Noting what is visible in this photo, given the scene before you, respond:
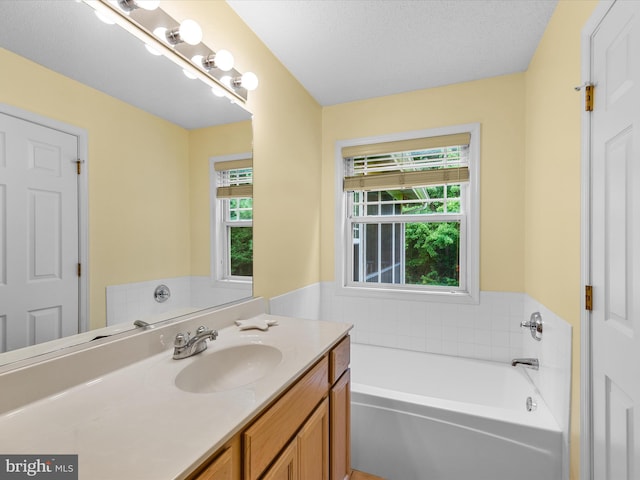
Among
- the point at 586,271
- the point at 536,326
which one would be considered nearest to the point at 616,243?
the point at 586,271

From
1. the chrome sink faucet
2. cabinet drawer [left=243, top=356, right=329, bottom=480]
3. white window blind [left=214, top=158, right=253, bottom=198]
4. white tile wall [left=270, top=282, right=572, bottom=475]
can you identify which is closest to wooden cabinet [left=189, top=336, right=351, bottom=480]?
cabinet drawer [left=243, top=356, right=329, bottom=480]

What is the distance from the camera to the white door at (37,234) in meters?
0.80

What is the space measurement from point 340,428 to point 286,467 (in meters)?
0.50

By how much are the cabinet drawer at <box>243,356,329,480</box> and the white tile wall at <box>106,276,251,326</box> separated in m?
0.61

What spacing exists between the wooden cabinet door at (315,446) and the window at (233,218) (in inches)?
30.3

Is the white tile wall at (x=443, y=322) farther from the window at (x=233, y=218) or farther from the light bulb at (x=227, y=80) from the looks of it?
the light bulb at (x=227, y=80)

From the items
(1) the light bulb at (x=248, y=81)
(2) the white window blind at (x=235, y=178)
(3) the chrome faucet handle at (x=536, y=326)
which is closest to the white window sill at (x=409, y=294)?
(3) the chrome faucet handle at (x=536, y=326)

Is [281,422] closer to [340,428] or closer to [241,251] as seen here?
[340,428]

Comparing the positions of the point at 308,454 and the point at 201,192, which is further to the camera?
the point at 201,192

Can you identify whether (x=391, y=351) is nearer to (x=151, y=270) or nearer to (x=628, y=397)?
(x=628, y=397)

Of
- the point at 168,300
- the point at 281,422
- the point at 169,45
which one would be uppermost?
the point at 169,45

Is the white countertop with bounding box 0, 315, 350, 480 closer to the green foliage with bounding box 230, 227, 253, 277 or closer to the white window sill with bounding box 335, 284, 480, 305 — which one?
the green foliage with bounding box 230, 227, 253, 277

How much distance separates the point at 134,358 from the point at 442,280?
2206 millimetres

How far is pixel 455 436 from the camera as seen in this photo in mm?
1555
